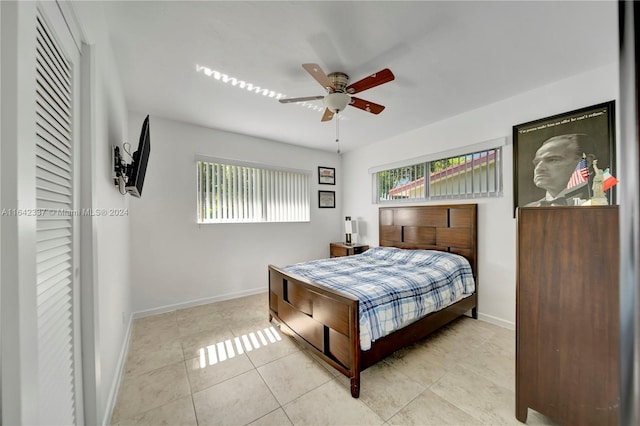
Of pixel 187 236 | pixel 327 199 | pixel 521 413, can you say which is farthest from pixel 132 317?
pixel 521 413

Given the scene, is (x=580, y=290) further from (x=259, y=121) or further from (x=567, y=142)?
(x=259, y=121)

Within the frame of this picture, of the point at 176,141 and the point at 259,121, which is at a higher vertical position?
the point at 259,121

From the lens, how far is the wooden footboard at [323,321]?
1780 millimetres

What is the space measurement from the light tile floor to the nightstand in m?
1.86

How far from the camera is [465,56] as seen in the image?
2092 millimetres

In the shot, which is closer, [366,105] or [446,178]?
[366,105]

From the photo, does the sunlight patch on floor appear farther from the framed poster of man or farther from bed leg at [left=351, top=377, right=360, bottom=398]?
the framed poster of man

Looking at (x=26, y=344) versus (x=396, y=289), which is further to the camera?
(x=396, y=289)

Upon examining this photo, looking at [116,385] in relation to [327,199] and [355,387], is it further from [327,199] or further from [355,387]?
[327,199]

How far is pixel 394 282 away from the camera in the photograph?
2.28 metres

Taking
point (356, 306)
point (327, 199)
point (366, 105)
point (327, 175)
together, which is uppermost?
point (366, 105)

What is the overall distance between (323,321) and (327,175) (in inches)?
130

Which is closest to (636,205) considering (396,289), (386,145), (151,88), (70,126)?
(70,126)

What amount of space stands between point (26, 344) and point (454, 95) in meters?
3.43
